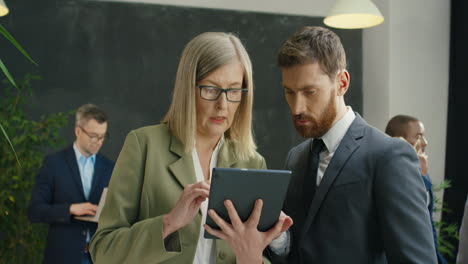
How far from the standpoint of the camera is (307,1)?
20.0 ft

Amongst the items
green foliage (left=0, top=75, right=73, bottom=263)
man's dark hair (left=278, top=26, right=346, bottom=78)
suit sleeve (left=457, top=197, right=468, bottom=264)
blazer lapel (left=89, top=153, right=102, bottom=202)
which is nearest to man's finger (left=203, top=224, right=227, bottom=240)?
man's dark hair (left=278, top=26, right=346, bottom=78)

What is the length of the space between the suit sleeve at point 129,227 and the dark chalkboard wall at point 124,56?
383cm

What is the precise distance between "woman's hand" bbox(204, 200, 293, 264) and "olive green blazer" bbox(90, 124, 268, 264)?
18 cm

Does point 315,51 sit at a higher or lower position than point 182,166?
higher

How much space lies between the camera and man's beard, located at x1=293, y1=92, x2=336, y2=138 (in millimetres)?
1693

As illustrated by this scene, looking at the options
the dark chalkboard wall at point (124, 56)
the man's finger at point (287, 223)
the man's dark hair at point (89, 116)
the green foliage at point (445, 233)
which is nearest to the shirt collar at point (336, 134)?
the man's finger at point (287, 223)

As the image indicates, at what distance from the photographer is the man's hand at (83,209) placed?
3752mm

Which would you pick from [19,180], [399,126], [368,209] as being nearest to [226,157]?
[368,209]

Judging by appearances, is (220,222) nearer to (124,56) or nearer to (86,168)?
(86,168)

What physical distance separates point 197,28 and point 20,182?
102 inches

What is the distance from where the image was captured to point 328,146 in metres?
1.72

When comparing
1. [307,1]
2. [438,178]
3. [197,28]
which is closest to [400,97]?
[438,178]

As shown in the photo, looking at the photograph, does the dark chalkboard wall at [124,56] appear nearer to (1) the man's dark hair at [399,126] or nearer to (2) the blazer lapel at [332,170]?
(1) the man's dark hair at [399,126]

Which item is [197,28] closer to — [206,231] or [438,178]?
[438,178]
